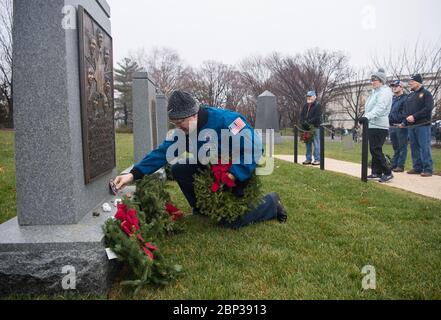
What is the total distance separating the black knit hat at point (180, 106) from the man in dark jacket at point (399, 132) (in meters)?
6.67

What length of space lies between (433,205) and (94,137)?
439 centimetres

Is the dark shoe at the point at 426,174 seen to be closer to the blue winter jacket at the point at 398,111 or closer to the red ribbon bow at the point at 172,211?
the blue winter jacket at the point at 398,111

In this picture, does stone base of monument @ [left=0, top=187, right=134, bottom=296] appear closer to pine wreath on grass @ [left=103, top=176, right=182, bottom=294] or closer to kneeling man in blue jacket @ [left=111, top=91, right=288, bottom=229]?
pine wreath on grass @ [left=103, top=176, right=182, bottom=294]

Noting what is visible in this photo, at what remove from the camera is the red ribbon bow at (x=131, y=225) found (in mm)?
2675

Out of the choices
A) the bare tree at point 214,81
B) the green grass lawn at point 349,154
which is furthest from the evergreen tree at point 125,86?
the green grass lawn at point 349,154

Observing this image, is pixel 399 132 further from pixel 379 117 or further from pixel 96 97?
pixel 96 97

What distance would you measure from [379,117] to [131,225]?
569cm

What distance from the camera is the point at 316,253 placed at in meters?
3.24

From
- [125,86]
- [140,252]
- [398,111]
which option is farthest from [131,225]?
[125,86]

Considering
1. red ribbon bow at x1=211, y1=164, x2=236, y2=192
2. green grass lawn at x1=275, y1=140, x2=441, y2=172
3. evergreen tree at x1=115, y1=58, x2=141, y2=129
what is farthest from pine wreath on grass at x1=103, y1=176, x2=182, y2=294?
evergreen tree at x1=115, y1=58, x2=141, y2=129

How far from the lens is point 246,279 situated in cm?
274

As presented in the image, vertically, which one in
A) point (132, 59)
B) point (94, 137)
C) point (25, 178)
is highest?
point (132, 59)

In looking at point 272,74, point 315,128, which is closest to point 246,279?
point 315,128
